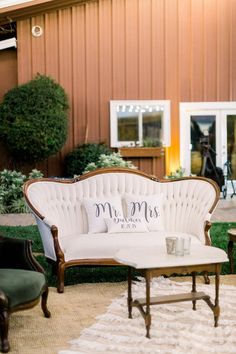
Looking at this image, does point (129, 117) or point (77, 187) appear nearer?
point (77, 187)

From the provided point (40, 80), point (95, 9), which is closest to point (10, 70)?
point (40, 80)

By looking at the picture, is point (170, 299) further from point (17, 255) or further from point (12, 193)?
point (12, 193)

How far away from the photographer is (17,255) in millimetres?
3906

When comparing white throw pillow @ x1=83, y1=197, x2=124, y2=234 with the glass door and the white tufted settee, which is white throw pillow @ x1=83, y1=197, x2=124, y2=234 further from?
the glass door

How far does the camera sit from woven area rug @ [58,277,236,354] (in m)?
3.19

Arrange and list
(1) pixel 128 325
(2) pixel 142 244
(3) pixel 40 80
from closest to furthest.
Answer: (1) pixel 128 325 < (2) pixel 142 244 < (3) pixel 40 80

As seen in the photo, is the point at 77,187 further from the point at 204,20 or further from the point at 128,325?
the point at 204,20

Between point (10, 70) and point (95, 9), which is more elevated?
point (95, 9)

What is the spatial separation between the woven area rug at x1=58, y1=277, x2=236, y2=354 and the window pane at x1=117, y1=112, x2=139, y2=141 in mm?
7235

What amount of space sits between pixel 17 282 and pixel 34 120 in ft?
21.7

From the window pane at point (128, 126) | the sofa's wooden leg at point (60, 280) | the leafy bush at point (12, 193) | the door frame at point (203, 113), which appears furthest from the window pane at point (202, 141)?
the sofa's wooden leg at point (60, 280)

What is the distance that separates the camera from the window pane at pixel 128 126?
1127 centimetres

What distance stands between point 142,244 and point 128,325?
1.11m

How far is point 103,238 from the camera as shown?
4742mm
